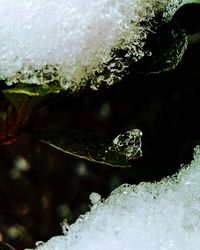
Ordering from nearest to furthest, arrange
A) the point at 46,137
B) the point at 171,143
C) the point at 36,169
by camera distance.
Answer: the point at 46,137 → the point at 171,143 → the point at 36,169

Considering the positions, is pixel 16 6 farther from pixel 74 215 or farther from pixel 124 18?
pixel 74 215

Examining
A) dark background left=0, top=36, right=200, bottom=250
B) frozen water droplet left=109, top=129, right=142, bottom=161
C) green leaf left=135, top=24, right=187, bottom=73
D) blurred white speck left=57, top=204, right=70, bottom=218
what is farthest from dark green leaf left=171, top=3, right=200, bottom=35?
blurred white speck left=57, top=204, right=70, bottom=218

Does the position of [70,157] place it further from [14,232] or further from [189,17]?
[189,17]

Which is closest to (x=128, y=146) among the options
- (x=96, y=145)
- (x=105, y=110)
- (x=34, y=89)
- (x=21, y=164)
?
(x=96, y=145)

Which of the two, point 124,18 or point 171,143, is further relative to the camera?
point 171,143

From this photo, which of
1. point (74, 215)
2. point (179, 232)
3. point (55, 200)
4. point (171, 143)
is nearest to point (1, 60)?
point (179, 232)

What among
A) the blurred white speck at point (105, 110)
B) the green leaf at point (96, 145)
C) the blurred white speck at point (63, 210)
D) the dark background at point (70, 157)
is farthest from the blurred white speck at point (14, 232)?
the green leaf at point (96, 145)
